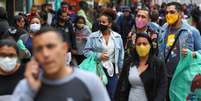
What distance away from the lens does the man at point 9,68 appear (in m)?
5.21

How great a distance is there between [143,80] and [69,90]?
2.93 metres

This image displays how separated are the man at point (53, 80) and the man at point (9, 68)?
144 cm

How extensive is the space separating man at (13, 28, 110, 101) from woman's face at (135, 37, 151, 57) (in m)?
3.06

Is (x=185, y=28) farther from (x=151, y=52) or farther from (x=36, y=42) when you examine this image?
(x=36, y=42)

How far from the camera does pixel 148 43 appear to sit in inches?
274

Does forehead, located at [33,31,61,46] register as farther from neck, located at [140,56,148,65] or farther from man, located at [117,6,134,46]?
man, located at [117,6,134,46]

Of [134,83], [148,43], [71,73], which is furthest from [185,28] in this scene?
[71,73]

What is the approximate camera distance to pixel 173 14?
843 cm

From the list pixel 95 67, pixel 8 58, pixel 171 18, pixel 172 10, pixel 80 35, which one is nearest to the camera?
pixel 8 58

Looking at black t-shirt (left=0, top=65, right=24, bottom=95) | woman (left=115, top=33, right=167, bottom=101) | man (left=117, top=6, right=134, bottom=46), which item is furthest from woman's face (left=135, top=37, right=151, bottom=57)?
man (left=117, top=6, right=134, bottom=46)

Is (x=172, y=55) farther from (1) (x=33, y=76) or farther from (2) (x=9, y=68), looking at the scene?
(1) (x=33, y=76)

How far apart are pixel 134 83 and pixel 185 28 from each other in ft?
6.03

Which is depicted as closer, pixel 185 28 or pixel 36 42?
pixel 36 42

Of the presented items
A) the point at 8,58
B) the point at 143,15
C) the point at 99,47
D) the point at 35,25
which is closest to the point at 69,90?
the point at 8,58
